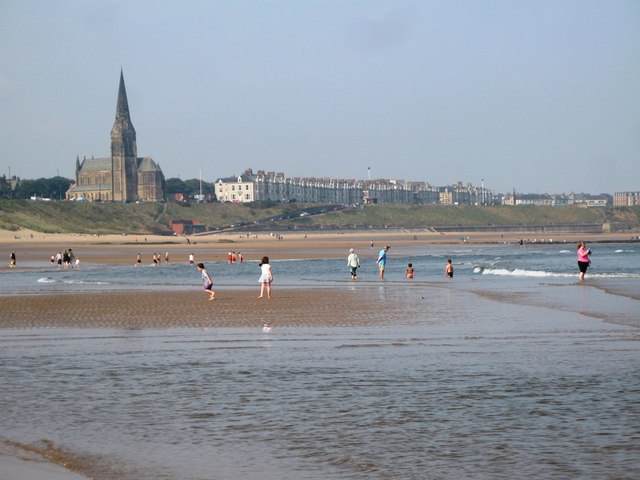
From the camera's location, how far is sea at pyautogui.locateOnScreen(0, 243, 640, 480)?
31.3 feet

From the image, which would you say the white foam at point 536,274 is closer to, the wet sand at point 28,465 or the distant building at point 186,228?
the wet sand at point 28,465

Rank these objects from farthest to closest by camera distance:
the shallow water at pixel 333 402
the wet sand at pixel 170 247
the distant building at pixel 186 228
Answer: the distant building at pixel 186 228 → the wet sand at pixel 170 247 → the shallow water at pixel 333 402

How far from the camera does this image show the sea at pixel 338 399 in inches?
376

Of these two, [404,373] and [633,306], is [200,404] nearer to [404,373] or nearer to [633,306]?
[404,373]

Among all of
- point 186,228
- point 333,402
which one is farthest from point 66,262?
point 186,228

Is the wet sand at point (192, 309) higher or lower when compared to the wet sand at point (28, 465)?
lower

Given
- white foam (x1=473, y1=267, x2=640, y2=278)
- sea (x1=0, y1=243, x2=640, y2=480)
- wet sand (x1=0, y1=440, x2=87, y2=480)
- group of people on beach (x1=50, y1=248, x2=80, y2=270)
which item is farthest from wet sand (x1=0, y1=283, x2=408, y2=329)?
group of people on beach (x1=50, y1=248, x2=80, y2=270)

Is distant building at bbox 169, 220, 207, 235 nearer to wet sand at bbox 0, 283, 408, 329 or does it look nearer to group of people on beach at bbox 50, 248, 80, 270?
group of people on beach at bbox 50, 248, 80, 270

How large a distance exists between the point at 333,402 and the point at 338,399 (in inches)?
8.2

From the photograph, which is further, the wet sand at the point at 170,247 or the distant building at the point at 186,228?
the distant building at the point at 186,228

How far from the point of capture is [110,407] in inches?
479

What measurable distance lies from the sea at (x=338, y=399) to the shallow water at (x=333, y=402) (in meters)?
0.03

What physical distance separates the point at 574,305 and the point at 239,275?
25683 millimetres

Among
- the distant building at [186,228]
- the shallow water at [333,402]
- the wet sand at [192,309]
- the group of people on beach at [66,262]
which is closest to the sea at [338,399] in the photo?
the shallow water at [333,402]
